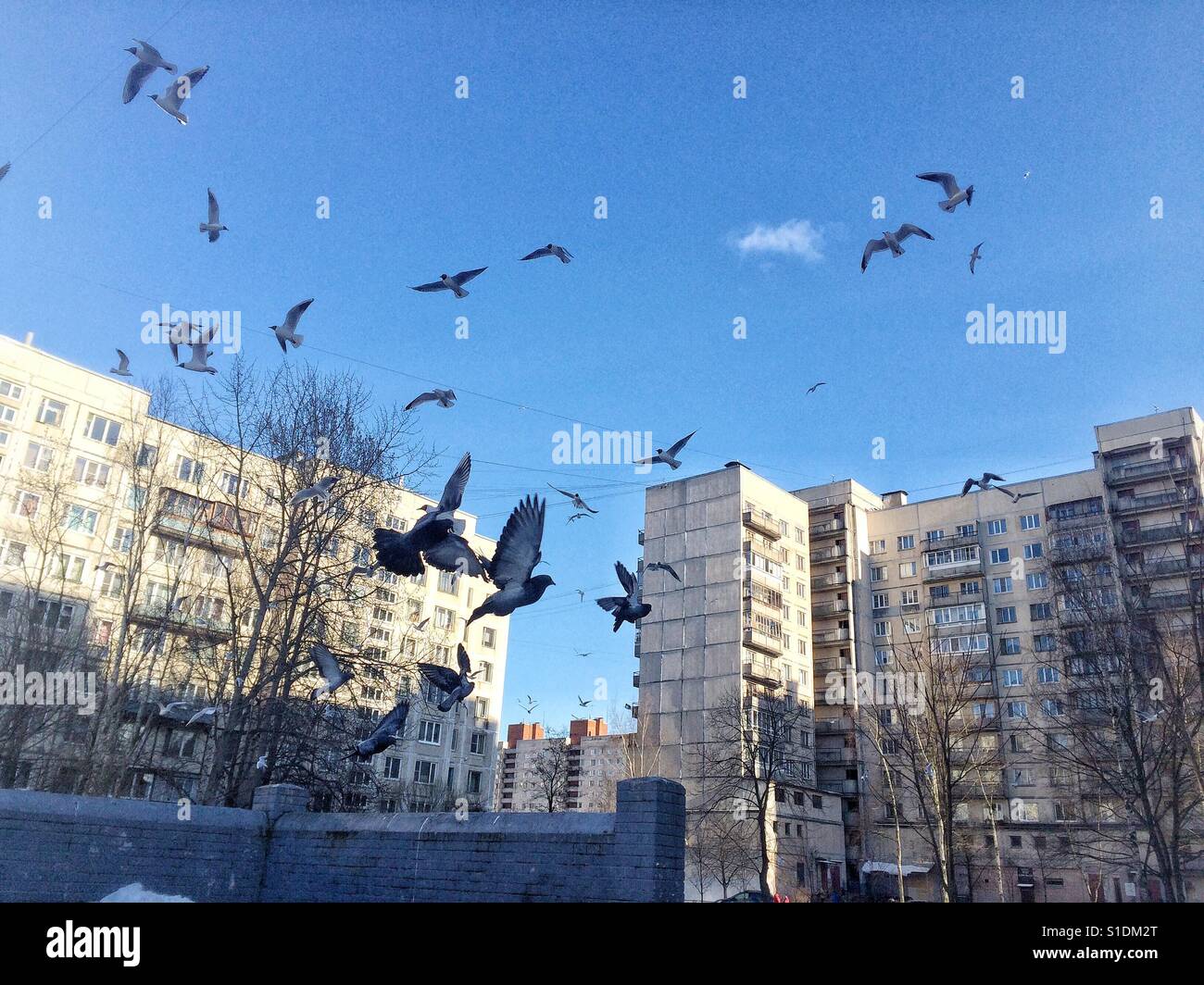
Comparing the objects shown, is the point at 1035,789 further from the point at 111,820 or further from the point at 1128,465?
the point at 111,820

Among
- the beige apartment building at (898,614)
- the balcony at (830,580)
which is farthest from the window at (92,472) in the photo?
the balcony at (830,580)

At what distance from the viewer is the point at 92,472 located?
143 ft

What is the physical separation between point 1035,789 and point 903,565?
732 inches

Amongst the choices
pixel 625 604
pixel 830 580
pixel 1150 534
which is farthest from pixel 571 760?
pixel 625 604

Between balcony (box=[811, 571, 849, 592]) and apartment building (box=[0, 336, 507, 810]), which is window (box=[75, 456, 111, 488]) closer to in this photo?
apartment building (box=[0, 336, 507, 810])

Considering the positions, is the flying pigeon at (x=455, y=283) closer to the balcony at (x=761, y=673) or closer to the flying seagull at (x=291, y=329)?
the flying seagull at (x=291, y=329)

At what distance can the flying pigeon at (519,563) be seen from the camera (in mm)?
12453

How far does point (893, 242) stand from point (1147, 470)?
49235 mm

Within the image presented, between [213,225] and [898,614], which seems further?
[898,614]

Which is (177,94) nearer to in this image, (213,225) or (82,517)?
(213,225)

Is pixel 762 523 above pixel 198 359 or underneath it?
above

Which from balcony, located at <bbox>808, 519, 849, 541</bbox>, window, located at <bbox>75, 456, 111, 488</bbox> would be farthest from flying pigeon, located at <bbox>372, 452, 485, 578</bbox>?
balcony, located at <bbox>808, 519, 849, 541</bbox>

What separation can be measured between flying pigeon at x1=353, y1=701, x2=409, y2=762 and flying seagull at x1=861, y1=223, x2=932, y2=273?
1237 centimetres

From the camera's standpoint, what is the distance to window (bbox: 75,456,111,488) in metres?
42.8
